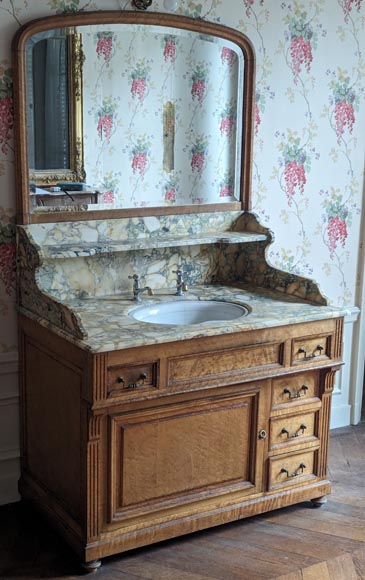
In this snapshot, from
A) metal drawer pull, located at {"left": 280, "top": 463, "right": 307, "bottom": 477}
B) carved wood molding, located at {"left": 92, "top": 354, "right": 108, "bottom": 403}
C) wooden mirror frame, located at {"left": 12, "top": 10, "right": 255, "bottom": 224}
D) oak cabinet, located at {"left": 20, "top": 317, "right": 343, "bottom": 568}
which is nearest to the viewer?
carved wood molding, located at {"left": 92, "top": 354, "right": 108, "bottom": 403}

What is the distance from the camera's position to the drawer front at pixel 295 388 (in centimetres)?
307

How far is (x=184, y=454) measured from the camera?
2.89 metres

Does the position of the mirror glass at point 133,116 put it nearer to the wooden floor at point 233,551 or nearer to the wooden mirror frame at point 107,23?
the wooden mirror frame at point 107,23

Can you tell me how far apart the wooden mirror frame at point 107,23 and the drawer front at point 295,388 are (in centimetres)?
74

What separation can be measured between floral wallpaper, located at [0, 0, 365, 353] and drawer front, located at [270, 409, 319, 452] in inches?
30.2

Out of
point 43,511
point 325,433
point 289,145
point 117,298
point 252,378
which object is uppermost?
point 289,145

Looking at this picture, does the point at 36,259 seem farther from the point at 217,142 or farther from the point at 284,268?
the point at 284,268

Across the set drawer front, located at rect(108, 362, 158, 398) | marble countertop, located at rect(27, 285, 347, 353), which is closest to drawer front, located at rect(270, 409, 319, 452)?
marble countertop, located at rect(27, 285, 347, 353)

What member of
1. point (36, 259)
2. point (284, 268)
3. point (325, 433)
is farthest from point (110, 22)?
point (325, 433)

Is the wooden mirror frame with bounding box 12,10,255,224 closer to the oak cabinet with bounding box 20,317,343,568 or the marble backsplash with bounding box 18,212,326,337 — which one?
the marble backsplash with bounding box 18,212,326,337

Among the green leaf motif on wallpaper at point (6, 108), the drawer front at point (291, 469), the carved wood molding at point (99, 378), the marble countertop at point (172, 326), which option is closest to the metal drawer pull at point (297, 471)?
the drawer front at point (291, 469)

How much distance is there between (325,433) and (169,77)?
1406mm

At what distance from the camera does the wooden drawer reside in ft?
10.2

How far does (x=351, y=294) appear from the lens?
397cm
